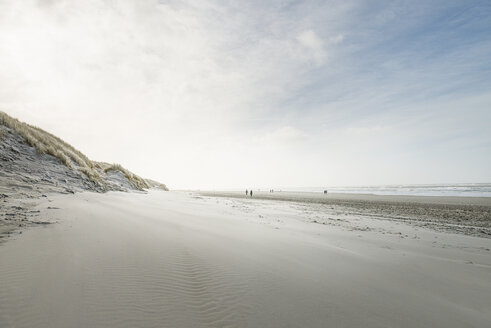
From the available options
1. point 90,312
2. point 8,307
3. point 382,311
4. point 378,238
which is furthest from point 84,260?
point 378,238

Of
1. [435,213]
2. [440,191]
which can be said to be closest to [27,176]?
[435,213]

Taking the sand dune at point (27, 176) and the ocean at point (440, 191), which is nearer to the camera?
the sand dune at point (27, 176)

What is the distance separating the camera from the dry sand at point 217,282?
85.3 inches

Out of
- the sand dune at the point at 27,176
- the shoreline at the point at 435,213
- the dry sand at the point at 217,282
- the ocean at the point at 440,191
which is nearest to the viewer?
the dry sand at the point at 217,282

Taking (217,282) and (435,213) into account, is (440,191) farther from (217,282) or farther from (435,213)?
(217,282)

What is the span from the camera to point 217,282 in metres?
3.00

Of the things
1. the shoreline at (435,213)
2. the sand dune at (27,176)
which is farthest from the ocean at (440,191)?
the sand dune at (27,176)

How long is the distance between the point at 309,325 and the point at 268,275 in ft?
3.92

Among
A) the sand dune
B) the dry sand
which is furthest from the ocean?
the sand dune

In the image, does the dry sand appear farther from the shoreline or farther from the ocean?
the ocean

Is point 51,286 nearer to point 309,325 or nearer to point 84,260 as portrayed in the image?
point 84,260

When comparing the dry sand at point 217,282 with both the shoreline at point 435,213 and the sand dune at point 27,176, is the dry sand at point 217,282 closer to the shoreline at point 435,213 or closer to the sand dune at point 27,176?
the sand dune at point 27,176

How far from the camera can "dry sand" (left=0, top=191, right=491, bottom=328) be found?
217 cm

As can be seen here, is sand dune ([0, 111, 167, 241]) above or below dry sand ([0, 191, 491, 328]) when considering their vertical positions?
above
